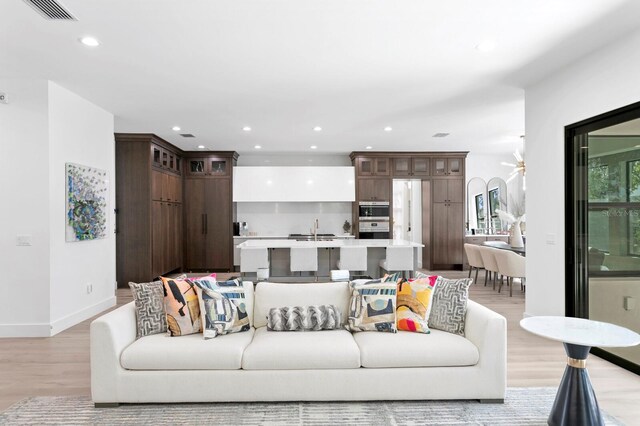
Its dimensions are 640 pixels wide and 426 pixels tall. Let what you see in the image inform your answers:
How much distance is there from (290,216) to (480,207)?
442 cm

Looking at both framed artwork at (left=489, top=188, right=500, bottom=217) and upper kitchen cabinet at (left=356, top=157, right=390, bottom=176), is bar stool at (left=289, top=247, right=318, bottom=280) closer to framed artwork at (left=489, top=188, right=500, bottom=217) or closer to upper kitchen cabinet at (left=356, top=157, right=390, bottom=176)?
upper kitchen cabinet at (left=356, top=157, right=390, bottom=176)

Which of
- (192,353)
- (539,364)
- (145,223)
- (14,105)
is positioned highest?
(14,105)

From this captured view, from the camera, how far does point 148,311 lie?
295 cm

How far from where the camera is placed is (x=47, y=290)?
432 cm

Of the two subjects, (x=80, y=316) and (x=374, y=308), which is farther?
(x=80, y=316)

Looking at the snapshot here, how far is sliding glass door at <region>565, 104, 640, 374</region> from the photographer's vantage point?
3.35 m

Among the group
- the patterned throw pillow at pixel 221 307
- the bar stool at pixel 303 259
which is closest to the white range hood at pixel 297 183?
the bar stool at pixel 303 259

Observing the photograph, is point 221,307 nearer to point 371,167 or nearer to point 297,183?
point 297,183

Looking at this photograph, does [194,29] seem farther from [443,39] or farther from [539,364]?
[539,364]

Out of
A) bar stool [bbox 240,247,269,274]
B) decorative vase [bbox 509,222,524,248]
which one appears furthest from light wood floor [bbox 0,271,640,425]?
decorative vase [bbox 509,222,524,248]

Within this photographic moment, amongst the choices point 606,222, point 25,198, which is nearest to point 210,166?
point 25,198

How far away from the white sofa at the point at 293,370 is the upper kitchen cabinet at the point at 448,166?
6465 millimetres

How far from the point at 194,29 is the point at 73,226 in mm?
2955

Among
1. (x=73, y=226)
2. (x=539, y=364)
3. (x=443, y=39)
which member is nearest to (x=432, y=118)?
(x=443, y=39)
